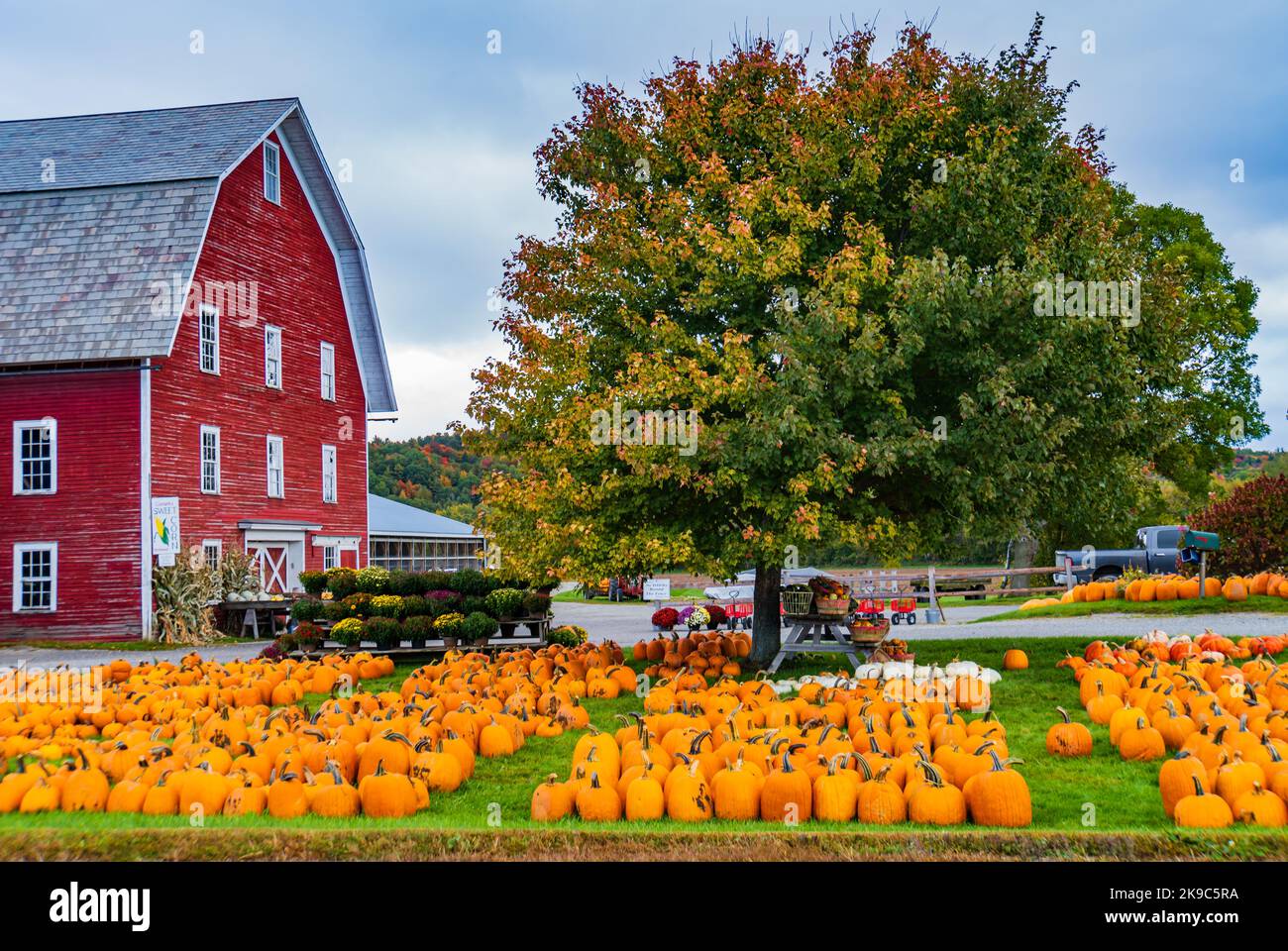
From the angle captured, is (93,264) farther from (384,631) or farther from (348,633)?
(384,631)

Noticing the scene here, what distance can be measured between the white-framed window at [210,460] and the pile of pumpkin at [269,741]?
1424 cm

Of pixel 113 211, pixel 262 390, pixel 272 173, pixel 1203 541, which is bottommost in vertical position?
pixel 1203 541

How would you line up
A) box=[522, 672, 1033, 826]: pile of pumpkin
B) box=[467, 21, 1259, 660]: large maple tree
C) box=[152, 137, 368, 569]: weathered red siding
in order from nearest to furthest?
box=[522, 672, 1033, 826]: pile of pumpkin
box=[467, 21, 1259, 660]: large maple tree
box=[152, 137, 368, 569]: weathered red siding

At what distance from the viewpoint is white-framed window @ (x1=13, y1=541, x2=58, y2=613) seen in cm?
2422

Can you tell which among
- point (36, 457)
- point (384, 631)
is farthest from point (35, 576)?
point (384, 631)

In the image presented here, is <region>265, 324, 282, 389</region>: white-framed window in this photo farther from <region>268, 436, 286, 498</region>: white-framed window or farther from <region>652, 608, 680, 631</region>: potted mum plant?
<region>652, 608, 680, 631</region>: potted mum plant

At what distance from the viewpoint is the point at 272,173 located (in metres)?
28.6

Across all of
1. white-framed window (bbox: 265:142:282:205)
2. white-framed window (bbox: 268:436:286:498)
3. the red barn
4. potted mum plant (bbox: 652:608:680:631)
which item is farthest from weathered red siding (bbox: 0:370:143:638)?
potted mum plant (bbox: 652:608:680:631)

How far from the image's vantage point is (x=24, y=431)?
80.7 feet

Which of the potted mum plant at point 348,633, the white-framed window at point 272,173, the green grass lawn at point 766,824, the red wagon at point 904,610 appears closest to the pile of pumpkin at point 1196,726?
the green grass lawn at point 766,824

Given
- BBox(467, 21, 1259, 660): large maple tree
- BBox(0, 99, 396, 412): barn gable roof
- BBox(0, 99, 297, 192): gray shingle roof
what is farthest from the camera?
BBox(0, 99, 297, 192): gray shingle roof

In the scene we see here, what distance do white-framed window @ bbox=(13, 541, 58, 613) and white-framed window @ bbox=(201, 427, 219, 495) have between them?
341 centimetres

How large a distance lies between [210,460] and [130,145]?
8969mm
